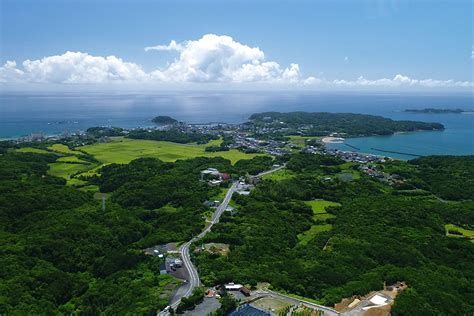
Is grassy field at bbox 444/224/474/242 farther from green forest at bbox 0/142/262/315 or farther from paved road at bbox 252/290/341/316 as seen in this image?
green forest at bbox 0/142/262/315

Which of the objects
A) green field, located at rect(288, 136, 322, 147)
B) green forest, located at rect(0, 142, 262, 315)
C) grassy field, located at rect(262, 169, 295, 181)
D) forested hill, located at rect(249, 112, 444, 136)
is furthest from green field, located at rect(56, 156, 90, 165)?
forested hill, located at rect(249, 112, 444, 136)

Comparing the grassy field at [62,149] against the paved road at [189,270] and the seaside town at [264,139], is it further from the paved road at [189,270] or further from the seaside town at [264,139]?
the paved road at [189,270]

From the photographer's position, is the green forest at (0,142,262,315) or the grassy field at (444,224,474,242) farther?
the grassy field at (444,224,474,242)

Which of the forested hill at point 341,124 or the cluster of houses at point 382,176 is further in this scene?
the forested hill at point 341,124

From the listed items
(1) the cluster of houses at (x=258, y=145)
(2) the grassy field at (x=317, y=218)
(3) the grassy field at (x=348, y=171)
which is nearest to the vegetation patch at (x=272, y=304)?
(2) the grassy field at (x=317, y=218)

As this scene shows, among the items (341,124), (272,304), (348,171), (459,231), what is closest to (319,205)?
(459,231)

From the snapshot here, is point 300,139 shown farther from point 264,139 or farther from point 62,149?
point 62,149
